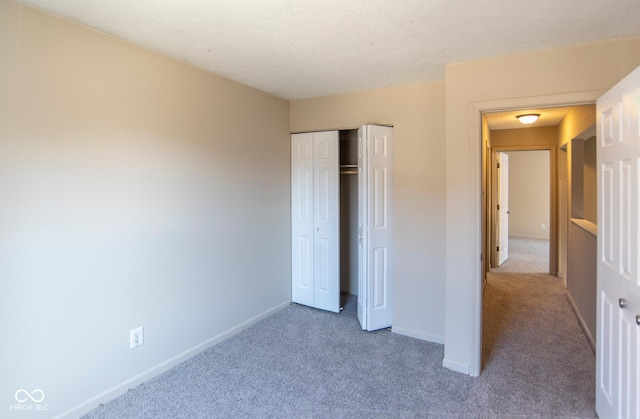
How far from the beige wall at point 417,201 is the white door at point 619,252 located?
1.20 metres

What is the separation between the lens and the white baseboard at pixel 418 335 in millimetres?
3049

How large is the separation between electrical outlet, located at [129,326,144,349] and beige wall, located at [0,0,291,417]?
0.05 meters

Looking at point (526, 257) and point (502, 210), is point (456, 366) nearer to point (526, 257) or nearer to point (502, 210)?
point (502, 210)

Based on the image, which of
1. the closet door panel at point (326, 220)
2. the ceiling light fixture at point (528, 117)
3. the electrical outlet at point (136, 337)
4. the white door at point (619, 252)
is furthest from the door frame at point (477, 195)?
the electrical outlet at point (136, 337)

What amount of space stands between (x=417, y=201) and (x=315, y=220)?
119 centimetres

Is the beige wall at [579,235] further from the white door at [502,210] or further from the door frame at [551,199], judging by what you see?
the white door at [502,210]

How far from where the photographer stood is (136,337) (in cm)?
233

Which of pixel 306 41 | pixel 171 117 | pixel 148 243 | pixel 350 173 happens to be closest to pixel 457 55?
pixel 306 41

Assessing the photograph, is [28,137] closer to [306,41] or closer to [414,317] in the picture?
[306,41]

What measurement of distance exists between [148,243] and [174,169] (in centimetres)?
59

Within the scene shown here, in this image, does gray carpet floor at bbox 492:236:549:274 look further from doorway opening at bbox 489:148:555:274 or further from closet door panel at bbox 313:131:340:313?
closet door panel at bbox 313:131:340:313

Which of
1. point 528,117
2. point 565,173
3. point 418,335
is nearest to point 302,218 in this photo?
point 418,335

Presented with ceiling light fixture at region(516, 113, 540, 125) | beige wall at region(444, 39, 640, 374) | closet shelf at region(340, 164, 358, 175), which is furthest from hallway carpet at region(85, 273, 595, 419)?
ceiling light fixture at region(516, 113, 540, 125)

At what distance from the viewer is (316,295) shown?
3805 mm
